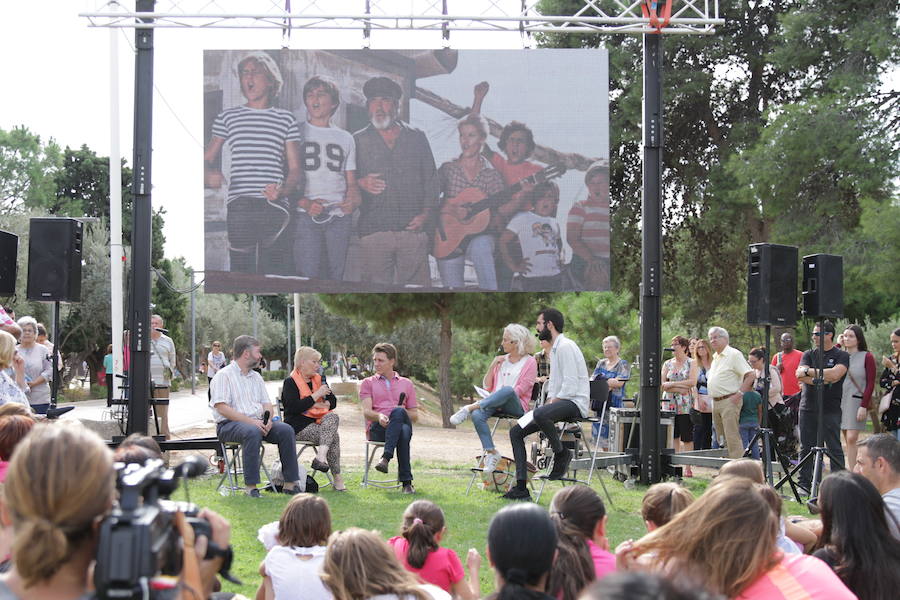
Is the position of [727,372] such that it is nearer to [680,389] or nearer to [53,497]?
[680,389]

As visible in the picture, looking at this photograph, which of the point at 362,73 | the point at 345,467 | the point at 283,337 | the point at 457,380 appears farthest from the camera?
the point at 283,337

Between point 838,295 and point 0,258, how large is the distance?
754cm

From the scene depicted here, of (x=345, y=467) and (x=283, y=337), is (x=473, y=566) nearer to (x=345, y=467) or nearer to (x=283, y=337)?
(x=345, y=467)

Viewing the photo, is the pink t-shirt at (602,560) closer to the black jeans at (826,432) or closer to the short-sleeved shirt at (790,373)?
the black jeans at (826,432)

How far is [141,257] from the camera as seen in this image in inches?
351

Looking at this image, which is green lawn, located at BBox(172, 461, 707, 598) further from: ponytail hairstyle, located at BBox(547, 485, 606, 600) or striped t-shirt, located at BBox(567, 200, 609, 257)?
striped t-shirt, located at BBox(567, 200, 609, 257)

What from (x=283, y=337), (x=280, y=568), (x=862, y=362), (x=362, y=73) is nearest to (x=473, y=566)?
(x=280, y=568)

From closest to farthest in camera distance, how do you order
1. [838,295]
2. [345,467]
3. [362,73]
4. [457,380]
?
[838,295]
[345,467]
[362,73]
[457,380]

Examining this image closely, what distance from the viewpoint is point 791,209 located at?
1619 cm

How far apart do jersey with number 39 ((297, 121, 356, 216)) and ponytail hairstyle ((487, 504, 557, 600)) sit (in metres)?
12.6

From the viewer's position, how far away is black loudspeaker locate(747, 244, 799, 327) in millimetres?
8547

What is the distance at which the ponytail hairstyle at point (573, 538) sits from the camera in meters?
3.13

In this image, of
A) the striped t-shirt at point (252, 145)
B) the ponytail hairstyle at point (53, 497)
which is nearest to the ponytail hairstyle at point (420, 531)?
the ponytail hairstyle at point (53, 497)

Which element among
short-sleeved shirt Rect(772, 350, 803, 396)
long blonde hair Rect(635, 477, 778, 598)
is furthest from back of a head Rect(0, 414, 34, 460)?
short-sleeved shirt Rect(772, 350, 803, 396)
